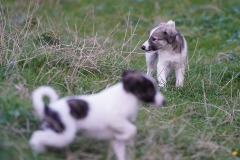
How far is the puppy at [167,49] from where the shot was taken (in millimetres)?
7344

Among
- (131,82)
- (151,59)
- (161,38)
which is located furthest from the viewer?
(151,59)

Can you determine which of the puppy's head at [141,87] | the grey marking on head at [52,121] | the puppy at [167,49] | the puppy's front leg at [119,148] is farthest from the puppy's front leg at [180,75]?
the grey marking on head at [52,121]

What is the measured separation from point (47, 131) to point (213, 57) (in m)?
4.91

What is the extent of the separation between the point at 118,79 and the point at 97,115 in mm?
2453

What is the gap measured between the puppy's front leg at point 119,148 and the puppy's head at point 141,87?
41cm

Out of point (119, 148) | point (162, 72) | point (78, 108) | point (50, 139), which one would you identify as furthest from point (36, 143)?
point (162, 72)

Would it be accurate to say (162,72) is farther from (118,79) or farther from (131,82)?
(131,82)

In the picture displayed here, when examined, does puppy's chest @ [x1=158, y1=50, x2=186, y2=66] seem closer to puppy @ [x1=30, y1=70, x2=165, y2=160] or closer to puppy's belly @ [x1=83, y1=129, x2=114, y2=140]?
puppy @ [x1=30, y1=70, x2=165, y2=160]

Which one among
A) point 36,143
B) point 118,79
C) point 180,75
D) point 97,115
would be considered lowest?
point 180,75

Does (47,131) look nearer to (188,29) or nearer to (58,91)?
(58,91)

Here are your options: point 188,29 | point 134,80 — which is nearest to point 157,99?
point 134,80

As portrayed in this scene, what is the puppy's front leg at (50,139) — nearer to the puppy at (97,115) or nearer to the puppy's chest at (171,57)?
the puppy at (97,115)

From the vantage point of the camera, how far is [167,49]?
294 inches

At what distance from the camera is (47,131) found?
4.46 m
